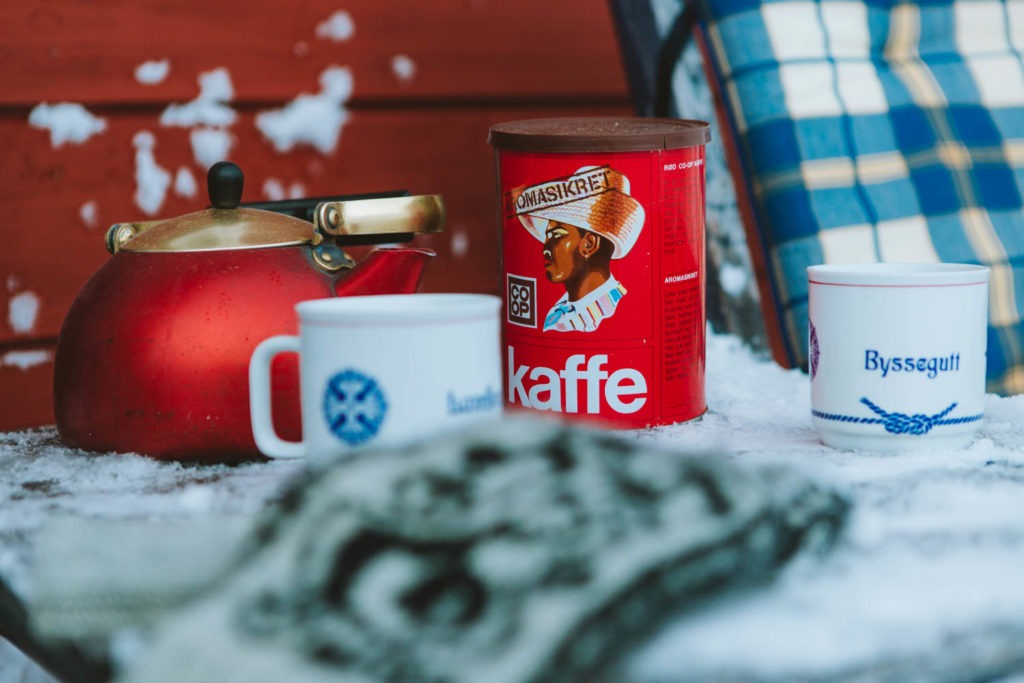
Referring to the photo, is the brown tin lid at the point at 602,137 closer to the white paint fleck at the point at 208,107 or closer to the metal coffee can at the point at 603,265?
the metal coffee can at the point at 603,265

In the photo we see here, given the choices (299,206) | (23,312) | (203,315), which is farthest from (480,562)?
(23,312)

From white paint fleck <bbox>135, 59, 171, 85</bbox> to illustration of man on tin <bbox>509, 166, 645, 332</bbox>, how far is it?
0.41 metres

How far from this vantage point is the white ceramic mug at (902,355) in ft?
2.07

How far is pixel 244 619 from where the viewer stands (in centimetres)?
42

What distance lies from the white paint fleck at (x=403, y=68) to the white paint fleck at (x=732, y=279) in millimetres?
346

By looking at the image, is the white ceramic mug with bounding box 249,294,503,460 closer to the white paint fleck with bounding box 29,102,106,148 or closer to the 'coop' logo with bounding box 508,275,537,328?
the 'coop' logo with bounding box 508,275,537,328

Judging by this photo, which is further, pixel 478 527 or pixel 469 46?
pixel 469 46

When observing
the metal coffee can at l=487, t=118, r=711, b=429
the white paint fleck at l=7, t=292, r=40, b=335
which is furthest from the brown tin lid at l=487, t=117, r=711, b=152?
the white paint fleck at l=7, t=292, r=40, b=335

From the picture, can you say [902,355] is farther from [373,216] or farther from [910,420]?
[373,216]

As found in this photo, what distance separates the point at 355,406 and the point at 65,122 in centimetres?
53

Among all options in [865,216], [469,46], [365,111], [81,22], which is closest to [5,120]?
[81,22]

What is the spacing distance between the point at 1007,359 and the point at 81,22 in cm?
81

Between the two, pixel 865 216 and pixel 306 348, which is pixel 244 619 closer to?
pixel 306 348

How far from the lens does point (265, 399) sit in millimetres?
597
